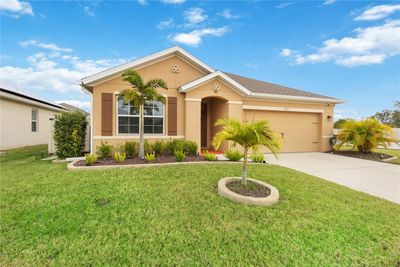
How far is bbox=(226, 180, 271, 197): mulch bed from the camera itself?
4.64m

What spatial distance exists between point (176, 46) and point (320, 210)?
28.1ft

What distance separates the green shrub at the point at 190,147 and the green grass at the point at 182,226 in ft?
10.9

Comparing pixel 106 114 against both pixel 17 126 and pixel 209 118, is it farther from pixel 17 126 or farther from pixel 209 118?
pixel 17 126

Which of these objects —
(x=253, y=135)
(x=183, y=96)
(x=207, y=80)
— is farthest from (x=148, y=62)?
(x=253, y=135)

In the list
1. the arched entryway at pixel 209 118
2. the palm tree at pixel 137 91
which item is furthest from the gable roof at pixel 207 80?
the palm tree at pixel 137 91

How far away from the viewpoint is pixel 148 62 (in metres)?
9.38

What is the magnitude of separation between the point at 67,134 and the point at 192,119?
18.0ft

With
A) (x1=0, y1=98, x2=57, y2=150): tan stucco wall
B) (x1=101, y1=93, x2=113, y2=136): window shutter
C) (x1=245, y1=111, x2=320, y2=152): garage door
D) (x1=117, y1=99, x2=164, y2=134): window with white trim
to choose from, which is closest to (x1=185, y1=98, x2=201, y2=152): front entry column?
(x1=117, y1=99, x2=164, y2=134): window with white trim

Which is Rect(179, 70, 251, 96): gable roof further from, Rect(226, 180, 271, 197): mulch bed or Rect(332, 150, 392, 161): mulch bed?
Rect(332, 150, 392, 161): mulch bed

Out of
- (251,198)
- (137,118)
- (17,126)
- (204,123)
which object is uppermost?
(137,118)

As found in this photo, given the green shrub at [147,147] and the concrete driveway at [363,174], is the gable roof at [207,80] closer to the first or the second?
the green shrub at [147,147]

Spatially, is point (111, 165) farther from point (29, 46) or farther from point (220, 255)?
point (29, 46)

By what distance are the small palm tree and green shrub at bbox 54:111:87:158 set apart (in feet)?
46.9

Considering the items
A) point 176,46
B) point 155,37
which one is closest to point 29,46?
point 155,37
